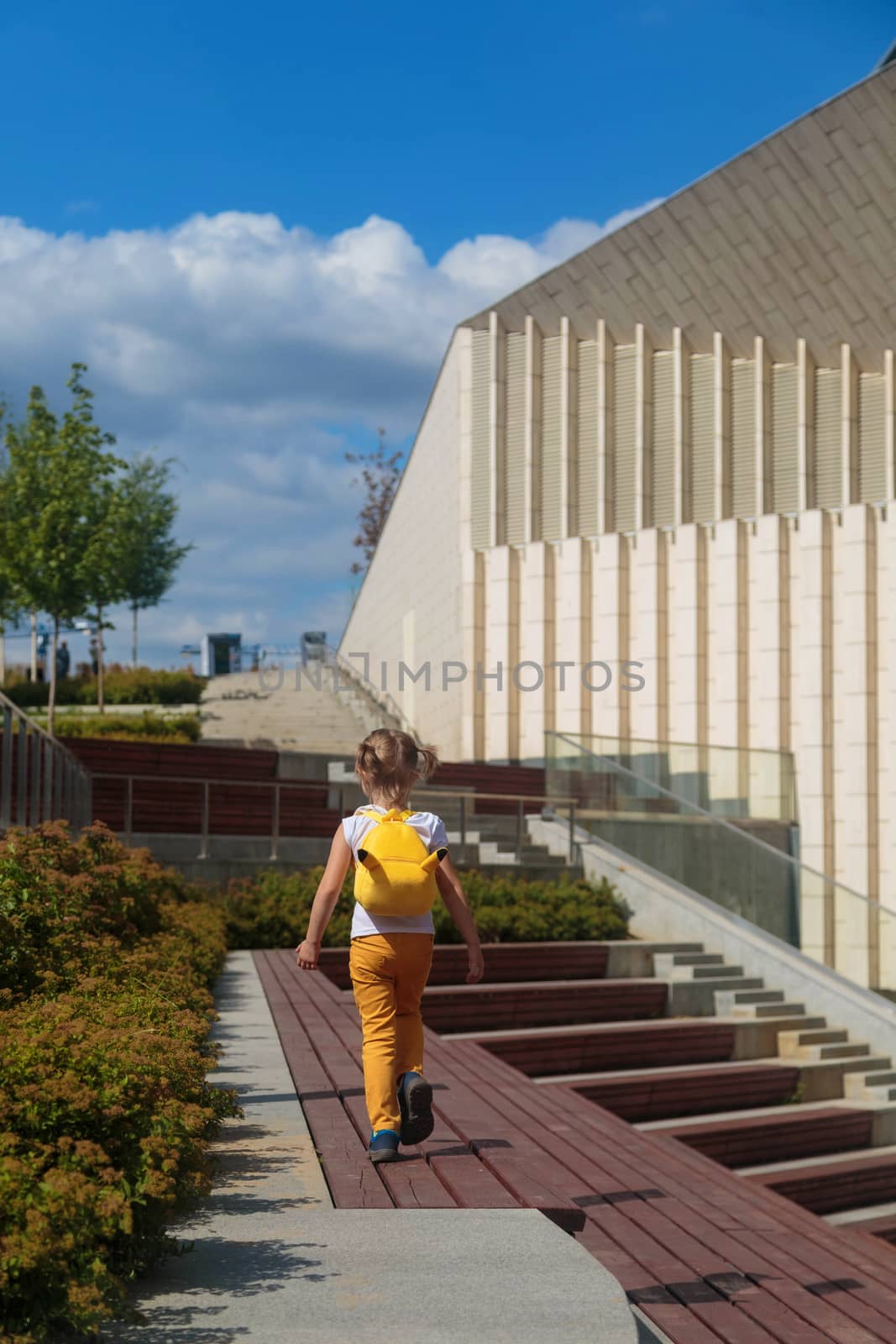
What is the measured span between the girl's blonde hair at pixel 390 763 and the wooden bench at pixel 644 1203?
133 centimetres

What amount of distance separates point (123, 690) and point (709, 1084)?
29.3m

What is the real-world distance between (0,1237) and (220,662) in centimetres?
5072

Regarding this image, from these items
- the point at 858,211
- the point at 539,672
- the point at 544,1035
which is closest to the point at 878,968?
the point at 544,1035

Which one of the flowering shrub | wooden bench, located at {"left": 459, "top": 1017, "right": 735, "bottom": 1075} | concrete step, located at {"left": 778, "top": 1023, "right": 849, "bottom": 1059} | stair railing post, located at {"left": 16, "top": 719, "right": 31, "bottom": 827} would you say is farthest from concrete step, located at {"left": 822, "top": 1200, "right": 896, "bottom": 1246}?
stair railing post, located at {"left": 16, "top": 719, "right": 31, "bottom": 827}

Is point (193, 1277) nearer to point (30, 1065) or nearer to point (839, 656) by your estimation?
point (30, 1065)

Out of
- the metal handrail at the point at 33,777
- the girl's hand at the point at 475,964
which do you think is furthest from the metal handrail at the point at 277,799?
the girl's hand at the point at 475,964

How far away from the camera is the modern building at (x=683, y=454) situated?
77.4 ft

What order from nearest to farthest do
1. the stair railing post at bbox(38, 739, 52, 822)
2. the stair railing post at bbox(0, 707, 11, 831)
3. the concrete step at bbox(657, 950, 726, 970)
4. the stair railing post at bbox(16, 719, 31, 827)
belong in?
1. the stair railing post at bbox(0, 707, 11, 831)
2. the stair railing post at bbox(16, 719, 31, 827)
3. the stair railing post at bbox(38, 739, 52, 822)
4. the concrete step at bbox(657, 950, 726, 970)

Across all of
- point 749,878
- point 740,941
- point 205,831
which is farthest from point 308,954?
point 205,831

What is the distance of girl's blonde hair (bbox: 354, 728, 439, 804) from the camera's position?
4.88 metres

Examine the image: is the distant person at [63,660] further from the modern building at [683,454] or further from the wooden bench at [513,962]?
the wooden bench at [513,962]

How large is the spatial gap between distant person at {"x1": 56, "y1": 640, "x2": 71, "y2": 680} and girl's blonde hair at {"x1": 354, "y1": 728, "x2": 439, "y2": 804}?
141 ft

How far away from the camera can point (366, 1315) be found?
3035 mm

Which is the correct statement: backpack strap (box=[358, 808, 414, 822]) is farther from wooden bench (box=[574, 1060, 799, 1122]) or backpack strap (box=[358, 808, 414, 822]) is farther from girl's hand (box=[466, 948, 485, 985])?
wooden bench (box=[574, 1060, 799, 1122])
